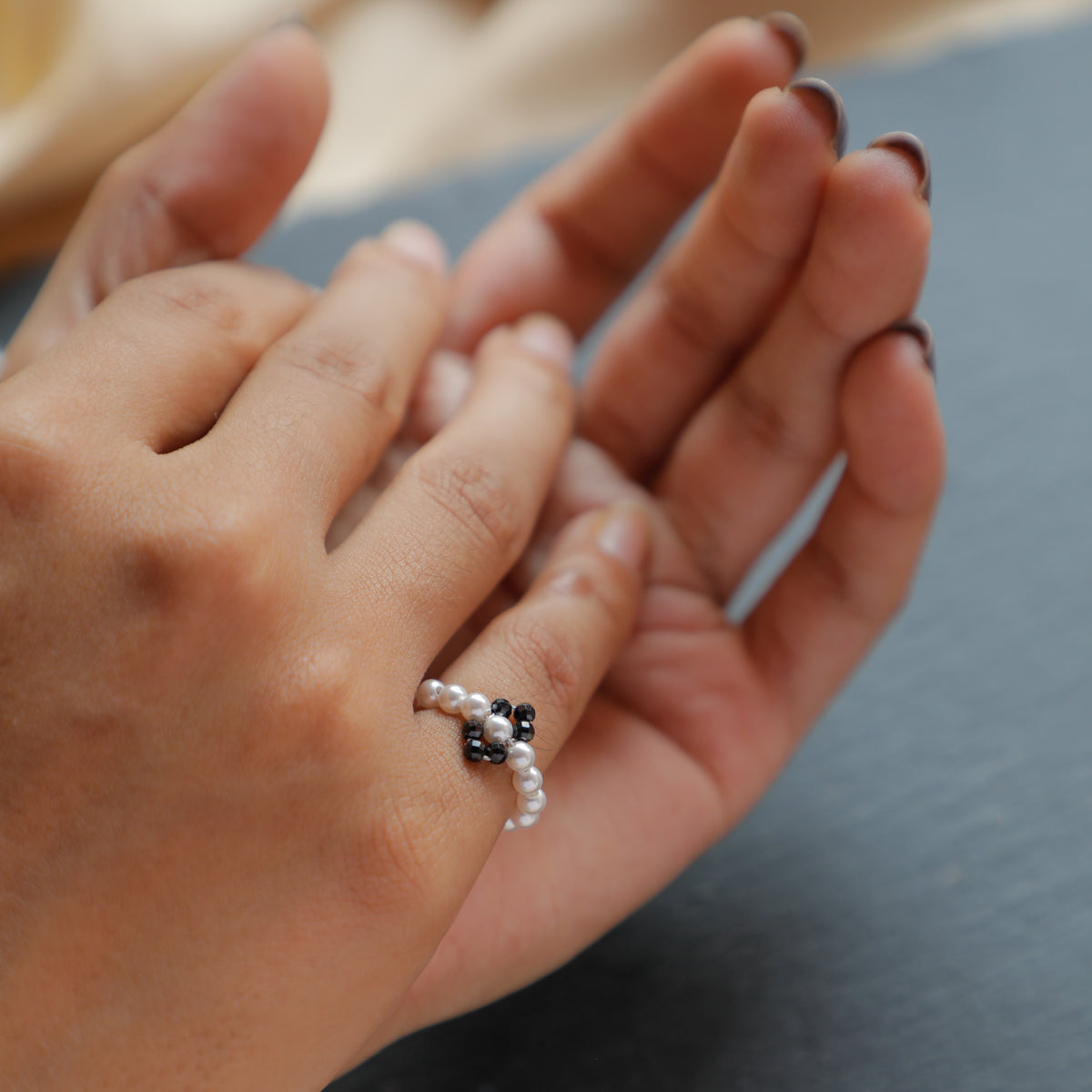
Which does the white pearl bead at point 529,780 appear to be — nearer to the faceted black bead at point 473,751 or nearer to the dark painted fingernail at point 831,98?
the faceted black bead at point 473,751

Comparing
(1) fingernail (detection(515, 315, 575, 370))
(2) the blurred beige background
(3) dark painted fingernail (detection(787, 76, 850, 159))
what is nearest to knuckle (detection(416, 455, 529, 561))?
(1) fingernail (detection(515, 315, 575, 370))

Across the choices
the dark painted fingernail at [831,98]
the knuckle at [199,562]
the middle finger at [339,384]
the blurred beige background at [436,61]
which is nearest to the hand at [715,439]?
the dark painted fingernail at [831,98]

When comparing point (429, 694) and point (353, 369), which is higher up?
point (353, 369)

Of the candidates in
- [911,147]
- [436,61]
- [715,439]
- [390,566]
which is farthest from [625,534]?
[436,61]

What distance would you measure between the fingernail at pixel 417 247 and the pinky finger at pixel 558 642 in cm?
29

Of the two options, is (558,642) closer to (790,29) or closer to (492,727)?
(492,727)

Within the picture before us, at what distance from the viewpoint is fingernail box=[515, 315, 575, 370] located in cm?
97

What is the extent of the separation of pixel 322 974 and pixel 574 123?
1273mm

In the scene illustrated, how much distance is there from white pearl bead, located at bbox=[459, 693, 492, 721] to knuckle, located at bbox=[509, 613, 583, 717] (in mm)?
52

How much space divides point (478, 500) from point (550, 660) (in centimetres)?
13

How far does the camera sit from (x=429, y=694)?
695mm

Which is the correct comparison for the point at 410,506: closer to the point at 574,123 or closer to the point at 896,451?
the point at 896,451

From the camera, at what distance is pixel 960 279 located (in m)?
1.31

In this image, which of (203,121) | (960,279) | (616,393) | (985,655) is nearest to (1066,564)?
(985,655)
